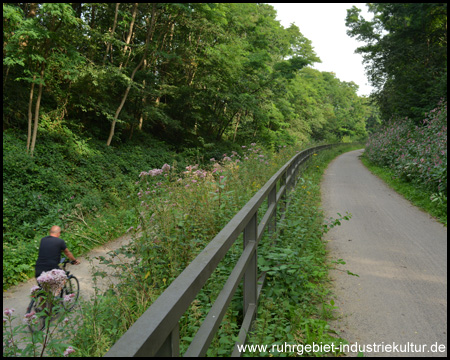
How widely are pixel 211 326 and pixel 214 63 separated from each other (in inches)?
735

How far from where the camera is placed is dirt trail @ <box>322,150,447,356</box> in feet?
10.5

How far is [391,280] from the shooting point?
4406 millimetres

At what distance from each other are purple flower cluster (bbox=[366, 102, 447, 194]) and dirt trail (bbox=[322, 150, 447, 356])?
6.64 feet

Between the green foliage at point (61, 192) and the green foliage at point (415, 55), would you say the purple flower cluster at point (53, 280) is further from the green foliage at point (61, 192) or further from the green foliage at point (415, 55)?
the green foliage at point (415, 55)

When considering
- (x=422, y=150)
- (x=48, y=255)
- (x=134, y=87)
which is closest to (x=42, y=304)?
(x=48, y=255)

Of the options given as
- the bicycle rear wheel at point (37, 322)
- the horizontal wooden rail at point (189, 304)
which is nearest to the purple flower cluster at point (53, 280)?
the bicycle rear wheel at point (37, 322)

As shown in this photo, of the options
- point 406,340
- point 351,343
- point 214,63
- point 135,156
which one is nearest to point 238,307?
point 351,343

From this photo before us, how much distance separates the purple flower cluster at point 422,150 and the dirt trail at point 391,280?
6.64ft

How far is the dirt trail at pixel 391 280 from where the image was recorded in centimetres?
319

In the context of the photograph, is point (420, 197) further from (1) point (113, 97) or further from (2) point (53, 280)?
(1) point (113, 97)

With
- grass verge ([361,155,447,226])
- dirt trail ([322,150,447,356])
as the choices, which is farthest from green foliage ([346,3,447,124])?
dirt trail ([322,150,447,356])

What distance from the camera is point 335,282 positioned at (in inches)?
170

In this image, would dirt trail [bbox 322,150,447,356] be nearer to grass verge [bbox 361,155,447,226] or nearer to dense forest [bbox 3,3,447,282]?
grass verge [bbox 361,155,447,226]

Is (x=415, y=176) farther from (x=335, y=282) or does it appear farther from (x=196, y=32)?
(x=196, y=32)
